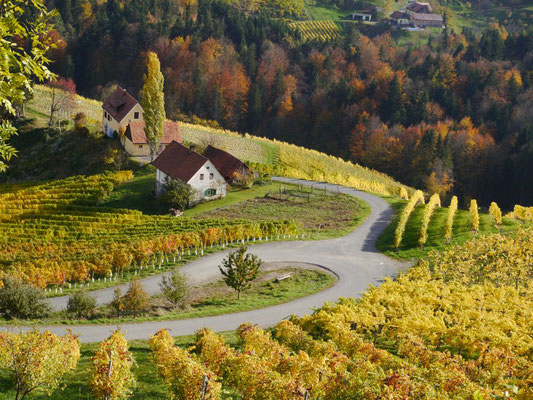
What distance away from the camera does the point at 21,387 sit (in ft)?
56.9

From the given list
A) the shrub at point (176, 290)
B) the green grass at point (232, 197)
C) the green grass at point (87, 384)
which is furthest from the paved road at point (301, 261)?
the green grass at point (232, 197)

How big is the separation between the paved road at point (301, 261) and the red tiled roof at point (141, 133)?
90.4ft

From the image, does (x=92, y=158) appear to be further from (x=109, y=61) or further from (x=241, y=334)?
(x=109, y=61)

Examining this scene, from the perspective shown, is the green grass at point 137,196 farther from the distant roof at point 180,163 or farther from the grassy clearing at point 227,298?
the grassy clearing at point 227,298

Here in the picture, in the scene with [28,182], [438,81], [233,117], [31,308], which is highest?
[438,81]

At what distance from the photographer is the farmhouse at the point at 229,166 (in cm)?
6278

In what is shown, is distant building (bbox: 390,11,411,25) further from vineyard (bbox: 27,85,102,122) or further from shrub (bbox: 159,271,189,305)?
shrub (bbox: 159,271,189,305)

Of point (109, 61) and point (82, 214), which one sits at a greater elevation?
point (109, 61)

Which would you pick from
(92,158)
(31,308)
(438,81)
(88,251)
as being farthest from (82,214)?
(438,81)

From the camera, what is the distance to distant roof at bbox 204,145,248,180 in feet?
207

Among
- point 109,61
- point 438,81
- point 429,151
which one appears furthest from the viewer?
point 109,61

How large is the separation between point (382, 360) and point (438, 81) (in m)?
123

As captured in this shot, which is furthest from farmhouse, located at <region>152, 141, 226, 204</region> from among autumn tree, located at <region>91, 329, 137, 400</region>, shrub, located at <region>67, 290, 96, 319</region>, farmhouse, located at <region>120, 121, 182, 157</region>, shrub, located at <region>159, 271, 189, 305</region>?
autumn tree, located at <region>91, 329, 137, 400</region>

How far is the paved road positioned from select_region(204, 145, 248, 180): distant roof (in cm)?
1631
